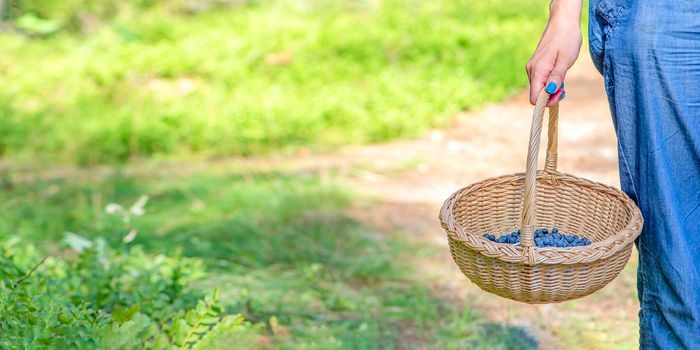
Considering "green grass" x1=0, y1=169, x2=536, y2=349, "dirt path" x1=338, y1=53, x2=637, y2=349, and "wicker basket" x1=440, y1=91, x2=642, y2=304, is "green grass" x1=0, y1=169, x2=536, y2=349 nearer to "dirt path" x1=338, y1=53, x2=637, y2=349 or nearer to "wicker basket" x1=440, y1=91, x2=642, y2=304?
"dirt path" x1=338, y1=53, x2=637, y2=349

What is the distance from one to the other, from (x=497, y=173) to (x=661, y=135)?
3.00 metres

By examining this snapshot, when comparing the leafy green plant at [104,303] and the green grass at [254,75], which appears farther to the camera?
the green grass at [254,75]

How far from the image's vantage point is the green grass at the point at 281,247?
312 centimetres

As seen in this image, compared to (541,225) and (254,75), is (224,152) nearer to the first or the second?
(254,75)

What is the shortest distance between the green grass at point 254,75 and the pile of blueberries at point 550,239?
123 inches

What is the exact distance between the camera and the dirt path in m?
3.24

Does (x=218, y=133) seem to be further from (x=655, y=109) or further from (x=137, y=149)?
(x=655, y=109)

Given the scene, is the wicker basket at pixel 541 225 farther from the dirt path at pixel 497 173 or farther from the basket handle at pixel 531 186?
the dirt path at pixel 497 173

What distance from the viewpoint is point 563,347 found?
10.1ft

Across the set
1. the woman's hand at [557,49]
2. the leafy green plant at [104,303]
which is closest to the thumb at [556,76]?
the woman's hand at [557,49]

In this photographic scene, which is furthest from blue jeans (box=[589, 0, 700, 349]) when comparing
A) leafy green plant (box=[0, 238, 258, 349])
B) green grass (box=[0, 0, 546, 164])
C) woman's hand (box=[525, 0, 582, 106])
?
green grass (box=[0, 0, 546, 164])

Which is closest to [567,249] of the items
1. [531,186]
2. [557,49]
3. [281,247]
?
[531,186]

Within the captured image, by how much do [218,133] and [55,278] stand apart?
2.30 metres

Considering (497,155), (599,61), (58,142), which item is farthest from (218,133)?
(599,61)
